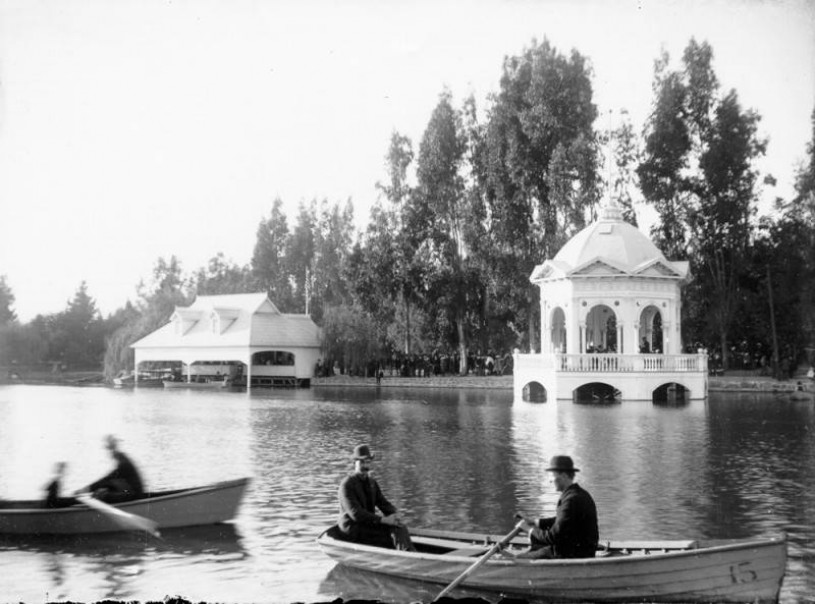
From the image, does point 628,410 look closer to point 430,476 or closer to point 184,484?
point 430,476

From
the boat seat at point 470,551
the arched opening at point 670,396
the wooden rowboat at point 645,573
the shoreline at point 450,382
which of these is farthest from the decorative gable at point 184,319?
the wooden rowboat at point 645,573

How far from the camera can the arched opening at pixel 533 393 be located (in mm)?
41938

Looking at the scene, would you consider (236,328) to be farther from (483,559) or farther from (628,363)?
(483,559)

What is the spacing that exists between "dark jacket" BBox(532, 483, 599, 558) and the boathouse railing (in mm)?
31265

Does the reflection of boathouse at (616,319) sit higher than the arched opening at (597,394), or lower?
higher

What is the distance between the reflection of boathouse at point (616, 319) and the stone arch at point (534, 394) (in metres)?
0.34

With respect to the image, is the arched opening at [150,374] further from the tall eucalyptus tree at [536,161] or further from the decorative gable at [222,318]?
the tall eucalyptus tree at [536,161]

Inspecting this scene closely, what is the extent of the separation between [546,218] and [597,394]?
12.9m

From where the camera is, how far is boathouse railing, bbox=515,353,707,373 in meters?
40.5

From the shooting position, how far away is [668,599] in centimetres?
953

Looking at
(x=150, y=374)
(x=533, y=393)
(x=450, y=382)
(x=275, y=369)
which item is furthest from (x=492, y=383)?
(x=150, y=374)

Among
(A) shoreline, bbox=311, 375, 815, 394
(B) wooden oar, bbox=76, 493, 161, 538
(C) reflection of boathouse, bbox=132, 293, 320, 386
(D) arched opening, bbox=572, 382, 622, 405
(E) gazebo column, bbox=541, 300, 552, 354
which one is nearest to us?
(B) wooden oar, bbox=76, 493, 161, 538

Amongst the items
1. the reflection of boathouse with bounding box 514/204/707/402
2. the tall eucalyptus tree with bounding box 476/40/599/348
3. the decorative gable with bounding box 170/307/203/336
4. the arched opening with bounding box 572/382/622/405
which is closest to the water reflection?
the arched opening with bounding box 572/382/622/405

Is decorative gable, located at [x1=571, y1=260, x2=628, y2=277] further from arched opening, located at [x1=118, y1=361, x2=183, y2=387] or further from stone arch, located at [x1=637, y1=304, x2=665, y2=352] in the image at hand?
arched opening, located at [x1=118, y1=361, x2=183, y2=387]
